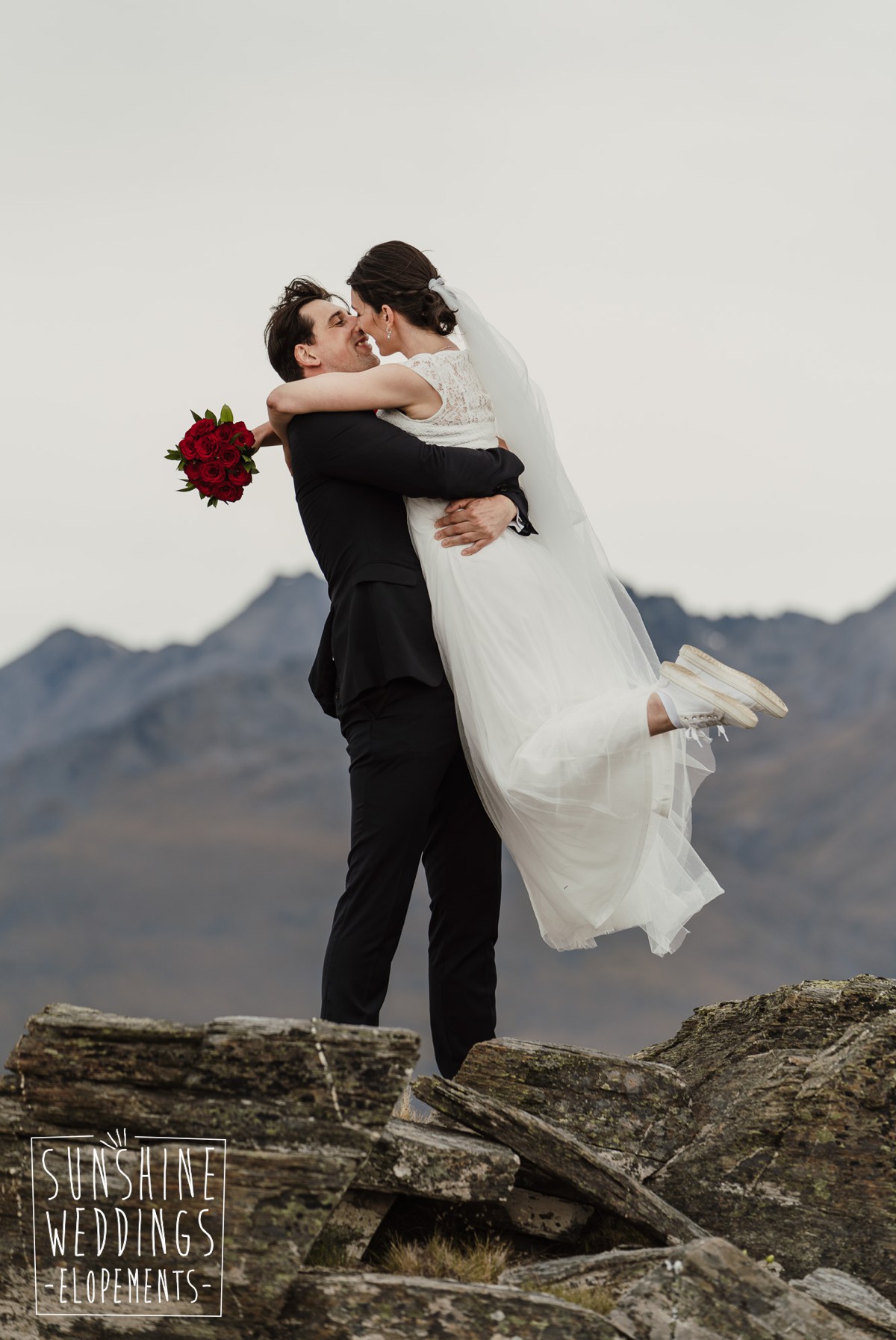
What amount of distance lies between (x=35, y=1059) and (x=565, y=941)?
97.4 inches

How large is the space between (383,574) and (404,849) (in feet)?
3.97

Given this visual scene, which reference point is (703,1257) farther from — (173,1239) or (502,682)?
(502,682)

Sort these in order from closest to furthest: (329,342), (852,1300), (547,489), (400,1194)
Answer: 1. (852,1300)
2. (400,1194)
3. (329,342)
4. (547,489)

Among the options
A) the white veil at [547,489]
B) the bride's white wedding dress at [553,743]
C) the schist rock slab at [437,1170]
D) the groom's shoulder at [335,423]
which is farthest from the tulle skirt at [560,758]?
the schist rock slab at [437,1170]

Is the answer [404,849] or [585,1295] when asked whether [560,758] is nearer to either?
[404,849]

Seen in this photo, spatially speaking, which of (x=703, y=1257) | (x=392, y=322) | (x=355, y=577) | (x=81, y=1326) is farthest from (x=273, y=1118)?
(x=392, y=322)

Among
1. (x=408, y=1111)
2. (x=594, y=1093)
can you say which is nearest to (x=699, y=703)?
(x=594, y=1093)

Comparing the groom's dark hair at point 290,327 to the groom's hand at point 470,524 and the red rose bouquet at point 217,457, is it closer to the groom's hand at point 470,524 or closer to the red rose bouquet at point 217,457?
the red rose bouquet at point 217,457

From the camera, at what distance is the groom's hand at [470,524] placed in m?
6.34

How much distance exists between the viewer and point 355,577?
6215 millimetres

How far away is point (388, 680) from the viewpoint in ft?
20.0

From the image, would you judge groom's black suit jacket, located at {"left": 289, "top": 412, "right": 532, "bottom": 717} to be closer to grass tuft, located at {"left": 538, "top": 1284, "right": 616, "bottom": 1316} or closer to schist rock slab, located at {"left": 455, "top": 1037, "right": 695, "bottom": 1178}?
schist rock slab, located at {"left": 455, "top": 1037, "right": 695, "bottom": 1178}

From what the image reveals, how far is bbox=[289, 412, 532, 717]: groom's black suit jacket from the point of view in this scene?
610 cm

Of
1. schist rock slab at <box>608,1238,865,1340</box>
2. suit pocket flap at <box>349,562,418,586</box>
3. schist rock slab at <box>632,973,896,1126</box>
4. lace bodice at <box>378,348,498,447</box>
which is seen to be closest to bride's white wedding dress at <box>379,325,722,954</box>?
lace bodice at <box>378,348,498,447</box>
